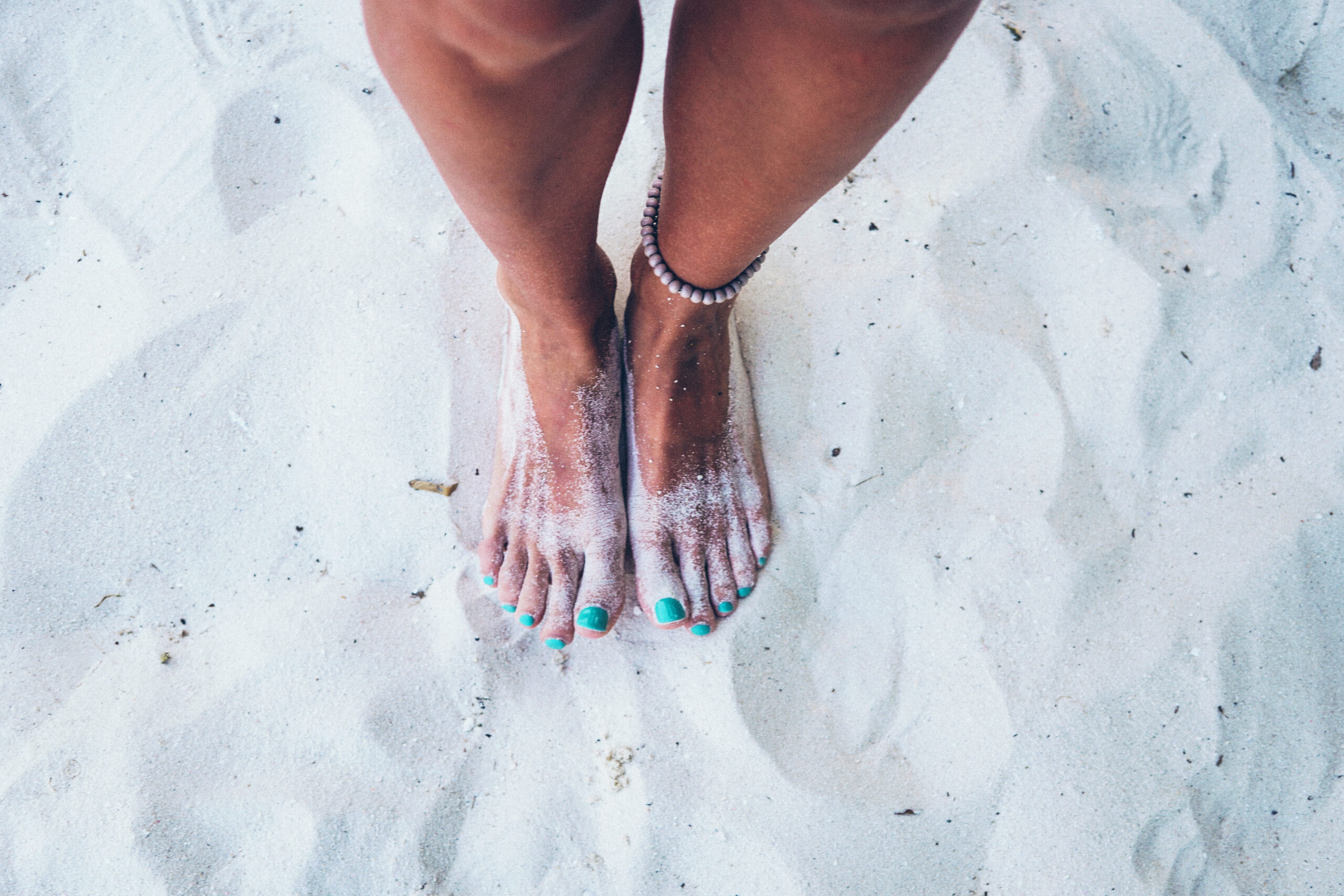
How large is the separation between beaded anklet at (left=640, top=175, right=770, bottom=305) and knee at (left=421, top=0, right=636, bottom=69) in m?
0.40

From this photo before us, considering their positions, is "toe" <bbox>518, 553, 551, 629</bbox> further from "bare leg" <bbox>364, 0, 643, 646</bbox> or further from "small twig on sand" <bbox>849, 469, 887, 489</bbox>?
"small twig on sand" <bbox>849, 469, 887, 489</bbox>

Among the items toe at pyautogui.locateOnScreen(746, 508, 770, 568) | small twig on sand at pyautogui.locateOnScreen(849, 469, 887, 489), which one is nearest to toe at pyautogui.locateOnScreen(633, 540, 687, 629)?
toe at pyautogui.locateOnScreen(746, 508, 770, 568)

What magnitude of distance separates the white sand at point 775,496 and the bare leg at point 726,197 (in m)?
0.09

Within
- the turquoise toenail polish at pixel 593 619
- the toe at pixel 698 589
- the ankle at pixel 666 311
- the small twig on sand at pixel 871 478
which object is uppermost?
the ankle at pixel 666 311

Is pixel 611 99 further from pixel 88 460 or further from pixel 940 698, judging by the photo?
pixel 88 460

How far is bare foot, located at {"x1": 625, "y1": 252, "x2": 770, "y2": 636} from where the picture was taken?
1.18 m

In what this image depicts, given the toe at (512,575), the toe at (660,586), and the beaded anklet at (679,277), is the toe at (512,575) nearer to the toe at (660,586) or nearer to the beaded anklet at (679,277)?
the toe at (660,586)

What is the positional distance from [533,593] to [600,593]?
99mm

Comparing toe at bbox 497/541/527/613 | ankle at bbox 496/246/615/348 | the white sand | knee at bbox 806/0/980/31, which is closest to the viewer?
knee at bbox 806/0/980/31

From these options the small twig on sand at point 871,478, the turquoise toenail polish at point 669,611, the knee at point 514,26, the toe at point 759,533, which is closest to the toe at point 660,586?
the turquoise toenail polish at point 669,611

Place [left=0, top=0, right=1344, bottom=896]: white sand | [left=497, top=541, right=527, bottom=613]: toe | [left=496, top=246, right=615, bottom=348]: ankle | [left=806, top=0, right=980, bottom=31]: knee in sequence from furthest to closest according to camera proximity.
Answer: [left=497, top=541, right=527, bottom=613]: toe
[left=0, top=0, right=1344, bottom=896]: white sand
[left=496, top=246, right=615, bottom=348]: ankle
[left=806, top=0, right=980, bottom=31]: knee

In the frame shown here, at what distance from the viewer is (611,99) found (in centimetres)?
79

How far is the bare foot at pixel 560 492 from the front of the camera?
1.18 metres

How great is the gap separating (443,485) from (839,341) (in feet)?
2.24
